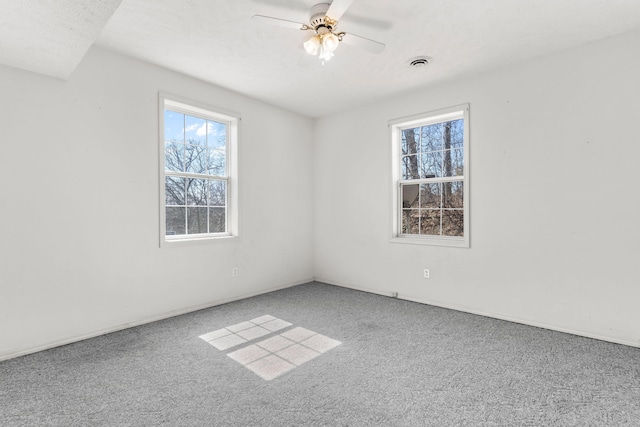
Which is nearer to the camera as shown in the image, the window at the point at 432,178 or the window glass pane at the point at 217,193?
the window at the point at 432,178

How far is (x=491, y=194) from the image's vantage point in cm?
340

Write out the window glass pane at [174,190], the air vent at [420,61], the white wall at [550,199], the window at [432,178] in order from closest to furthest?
the white wall at [550,199], the air vent at [420,61], the window glass pane at [174,190], the window at [432,178]

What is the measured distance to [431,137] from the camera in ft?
13.2

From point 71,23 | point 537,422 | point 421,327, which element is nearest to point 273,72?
point 71,23

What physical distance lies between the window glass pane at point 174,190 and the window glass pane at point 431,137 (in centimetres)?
301

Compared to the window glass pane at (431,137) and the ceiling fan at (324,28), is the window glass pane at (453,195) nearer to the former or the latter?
the window glass pane at (431,137)

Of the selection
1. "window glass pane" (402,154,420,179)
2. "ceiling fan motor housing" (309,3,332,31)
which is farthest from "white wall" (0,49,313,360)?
"window glass pane" (402,154,420,179)

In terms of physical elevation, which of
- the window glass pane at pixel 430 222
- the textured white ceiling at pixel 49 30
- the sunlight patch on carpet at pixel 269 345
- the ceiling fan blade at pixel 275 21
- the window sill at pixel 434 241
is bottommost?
the sunlight patch on carpet at pixel 269 345

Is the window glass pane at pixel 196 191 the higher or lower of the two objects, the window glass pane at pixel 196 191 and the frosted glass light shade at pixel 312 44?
the lower

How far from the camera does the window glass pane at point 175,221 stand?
3.53m

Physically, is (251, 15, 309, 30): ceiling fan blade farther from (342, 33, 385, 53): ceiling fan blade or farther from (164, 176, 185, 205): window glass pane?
(164, 176, 185, 205): window glass pane

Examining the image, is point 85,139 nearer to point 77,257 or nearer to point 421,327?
point 77,257

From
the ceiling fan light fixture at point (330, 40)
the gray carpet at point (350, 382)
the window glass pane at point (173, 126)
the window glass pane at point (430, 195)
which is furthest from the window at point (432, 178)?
the window glass pane at point (173, 126)

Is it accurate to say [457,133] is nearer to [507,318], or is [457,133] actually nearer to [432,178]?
[432,178]
